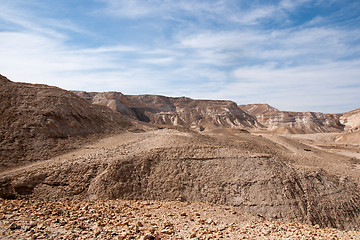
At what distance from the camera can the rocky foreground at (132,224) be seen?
5594 mm

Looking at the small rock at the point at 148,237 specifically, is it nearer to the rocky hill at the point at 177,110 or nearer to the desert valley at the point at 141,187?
the desert valley at the point at 141,187

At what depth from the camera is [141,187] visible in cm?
986

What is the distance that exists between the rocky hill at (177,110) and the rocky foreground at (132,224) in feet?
179

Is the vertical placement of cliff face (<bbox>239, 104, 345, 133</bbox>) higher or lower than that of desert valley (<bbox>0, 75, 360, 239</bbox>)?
higher

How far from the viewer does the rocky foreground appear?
5.59 meters

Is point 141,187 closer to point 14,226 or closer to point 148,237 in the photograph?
point 148,237

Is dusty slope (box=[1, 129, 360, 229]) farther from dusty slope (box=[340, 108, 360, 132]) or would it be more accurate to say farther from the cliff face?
dusty slope (box=[340, 108, 360, 132])

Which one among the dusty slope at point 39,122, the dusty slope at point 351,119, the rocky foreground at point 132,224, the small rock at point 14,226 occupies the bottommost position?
the rocky foreground at point 132,224

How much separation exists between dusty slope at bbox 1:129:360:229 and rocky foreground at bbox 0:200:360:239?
61.5 inches

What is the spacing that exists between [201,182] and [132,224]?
4368 millimetres

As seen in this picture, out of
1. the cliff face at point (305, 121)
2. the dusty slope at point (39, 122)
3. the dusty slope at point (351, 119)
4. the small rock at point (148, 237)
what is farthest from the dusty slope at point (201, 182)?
the dusty slope at point (351, 119)

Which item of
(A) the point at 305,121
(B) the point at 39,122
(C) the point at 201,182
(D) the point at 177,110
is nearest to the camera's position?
(C) the point at 201,182

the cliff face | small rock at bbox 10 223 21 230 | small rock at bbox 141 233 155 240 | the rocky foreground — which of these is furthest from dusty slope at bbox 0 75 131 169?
the cliff face

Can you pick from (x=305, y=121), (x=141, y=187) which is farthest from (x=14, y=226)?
(x=305, y=121)
